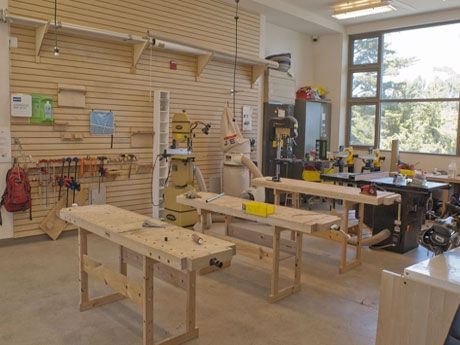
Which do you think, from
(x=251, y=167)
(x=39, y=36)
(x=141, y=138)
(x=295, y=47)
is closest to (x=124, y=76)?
(x=141, y=138)

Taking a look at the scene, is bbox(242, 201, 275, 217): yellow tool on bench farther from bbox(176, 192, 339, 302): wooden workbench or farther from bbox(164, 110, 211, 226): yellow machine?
bbox(164, 110, 211, 226): yellow machine

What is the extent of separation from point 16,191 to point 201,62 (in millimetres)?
3569

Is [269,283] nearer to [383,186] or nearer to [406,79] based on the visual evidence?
[383,186]

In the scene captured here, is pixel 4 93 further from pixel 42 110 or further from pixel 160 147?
pixel 160 147

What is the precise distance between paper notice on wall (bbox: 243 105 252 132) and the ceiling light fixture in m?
2.42

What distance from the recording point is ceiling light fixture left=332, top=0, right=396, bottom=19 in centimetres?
712

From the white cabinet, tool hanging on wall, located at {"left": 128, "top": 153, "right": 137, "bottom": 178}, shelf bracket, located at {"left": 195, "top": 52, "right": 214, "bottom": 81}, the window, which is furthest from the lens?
the window

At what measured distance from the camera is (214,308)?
3.59 meters

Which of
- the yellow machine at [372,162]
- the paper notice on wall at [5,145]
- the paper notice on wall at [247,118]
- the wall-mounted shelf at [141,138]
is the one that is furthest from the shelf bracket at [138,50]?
the yellow machine at [372,162]

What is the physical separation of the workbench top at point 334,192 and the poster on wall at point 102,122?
226cm

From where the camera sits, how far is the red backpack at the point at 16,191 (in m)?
4.92

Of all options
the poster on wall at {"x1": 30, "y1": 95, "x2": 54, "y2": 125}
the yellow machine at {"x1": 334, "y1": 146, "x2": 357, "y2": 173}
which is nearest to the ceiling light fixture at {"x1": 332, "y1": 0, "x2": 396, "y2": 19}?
the yellow machine at {"x1": 334, "y1": 146, "x2": 357, "y2": 173}

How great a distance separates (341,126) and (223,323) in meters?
7.39

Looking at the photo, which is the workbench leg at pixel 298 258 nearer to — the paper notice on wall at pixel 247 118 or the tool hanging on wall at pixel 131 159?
the tool hanging on wall at pixel 131 159
